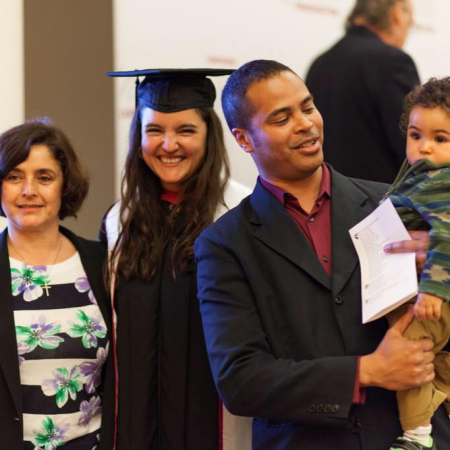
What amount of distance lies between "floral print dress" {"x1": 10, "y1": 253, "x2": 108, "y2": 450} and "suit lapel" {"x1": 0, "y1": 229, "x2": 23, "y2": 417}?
0.03 meters

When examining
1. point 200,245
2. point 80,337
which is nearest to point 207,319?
point 200,245

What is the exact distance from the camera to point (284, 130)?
249 centimetres

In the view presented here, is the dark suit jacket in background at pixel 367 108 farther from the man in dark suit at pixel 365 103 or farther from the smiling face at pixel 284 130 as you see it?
the smiling face at pixel 284 130

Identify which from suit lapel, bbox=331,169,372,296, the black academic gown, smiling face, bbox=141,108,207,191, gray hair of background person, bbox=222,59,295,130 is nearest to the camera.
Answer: suit lapel, bbox=331,169,372,296

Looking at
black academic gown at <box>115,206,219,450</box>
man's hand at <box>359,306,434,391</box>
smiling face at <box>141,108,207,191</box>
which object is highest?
smiling face at <box>141,108,207,191</box>

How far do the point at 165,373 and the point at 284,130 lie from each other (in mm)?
938

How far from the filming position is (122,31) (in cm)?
429

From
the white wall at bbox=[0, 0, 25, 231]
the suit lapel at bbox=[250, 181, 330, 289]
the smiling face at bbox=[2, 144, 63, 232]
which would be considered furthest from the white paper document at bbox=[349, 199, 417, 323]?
the white wall at bbox=[0, 0, 25, 231]

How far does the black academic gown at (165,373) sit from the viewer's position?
113 inches

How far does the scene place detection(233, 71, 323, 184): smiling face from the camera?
2467 millimetres

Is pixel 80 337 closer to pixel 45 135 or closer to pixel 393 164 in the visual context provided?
pixel 45 135

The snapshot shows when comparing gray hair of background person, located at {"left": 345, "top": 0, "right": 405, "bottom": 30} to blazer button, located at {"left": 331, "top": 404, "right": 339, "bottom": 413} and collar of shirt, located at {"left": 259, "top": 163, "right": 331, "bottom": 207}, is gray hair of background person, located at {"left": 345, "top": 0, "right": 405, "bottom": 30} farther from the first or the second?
blazer button, located at {"left": 331, "top": 404, "right": 339, "bottom": 413}

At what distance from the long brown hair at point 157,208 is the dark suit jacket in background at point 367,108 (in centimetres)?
113

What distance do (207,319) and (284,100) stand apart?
2.18 feet
